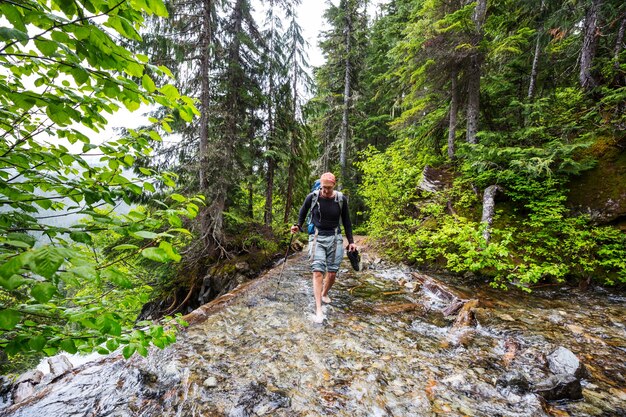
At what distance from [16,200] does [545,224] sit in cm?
936

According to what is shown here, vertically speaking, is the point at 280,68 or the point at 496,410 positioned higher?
the point at 280,68

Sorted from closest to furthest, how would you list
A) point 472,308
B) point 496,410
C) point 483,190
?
point 496,410
point 472,308
point 483,190

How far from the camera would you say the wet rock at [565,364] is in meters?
2.85

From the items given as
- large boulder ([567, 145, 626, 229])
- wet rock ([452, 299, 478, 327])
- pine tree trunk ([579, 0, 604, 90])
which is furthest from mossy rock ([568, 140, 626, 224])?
wet rock ([452, 299, 478, 327])

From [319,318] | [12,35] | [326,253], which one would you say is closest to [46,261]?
[12,35]

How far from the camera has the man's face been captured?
192 inches

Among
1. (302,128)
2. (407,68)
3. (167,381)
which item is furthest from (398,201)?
(167,381)

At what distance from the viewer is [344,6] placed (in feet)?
61.1

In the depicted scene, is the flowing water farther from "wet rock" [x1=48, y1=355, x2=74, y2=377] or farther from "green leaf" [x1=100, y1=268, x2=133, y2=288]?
"green leaf" [x1=100, y1=268, x2=133, y2=288]

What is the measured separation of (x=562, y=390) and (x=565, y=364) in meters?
0.44

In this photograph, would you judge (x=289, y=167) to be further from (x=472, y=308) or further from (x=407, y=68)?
(x=472, y=308)

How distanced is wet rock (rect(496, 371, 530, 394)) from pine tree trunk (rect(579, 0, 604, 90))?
9.99 metres

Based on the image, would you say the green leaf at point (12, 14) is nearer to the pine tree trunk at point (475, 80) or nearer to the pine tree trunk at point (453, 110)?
the pine tree trunk at point (475, 80)

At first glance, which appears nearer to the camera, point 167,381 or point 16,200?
point 16,200
